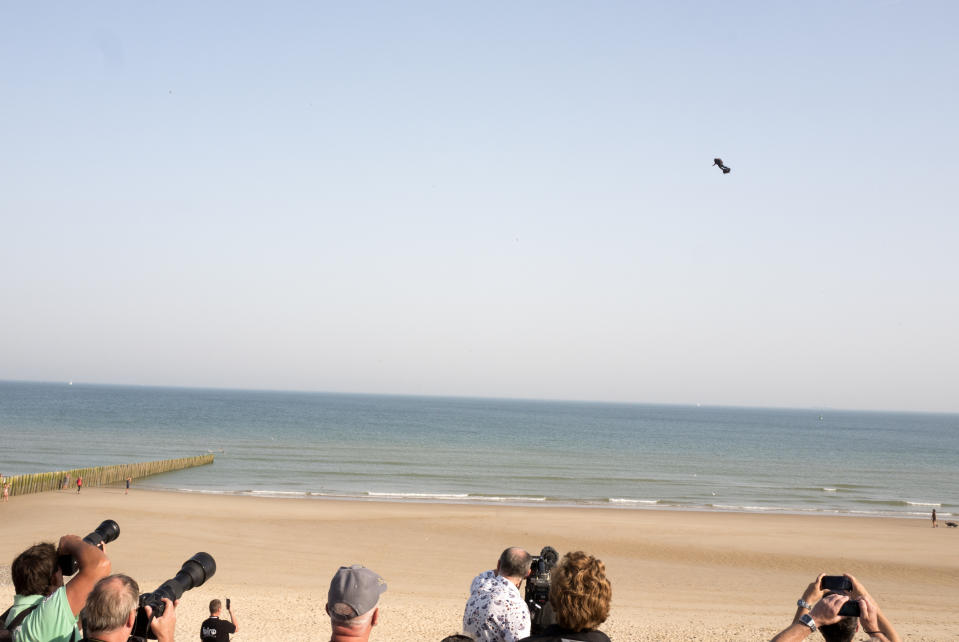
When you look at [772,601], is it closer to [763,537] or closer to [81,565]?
[763,537]

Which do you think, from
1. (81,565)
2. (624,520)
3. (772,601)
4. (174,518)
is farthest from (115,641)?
(624,520)

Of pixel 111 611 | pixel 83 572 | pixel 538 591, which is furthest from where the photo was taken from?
pixel 538 591

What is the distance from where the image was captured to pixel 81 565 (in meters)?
3.95

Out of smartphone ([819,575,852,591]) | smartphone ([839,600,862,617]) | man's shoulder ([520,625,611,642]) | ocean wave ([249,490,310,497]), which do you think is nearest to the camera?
smartphone ([839,600,862,617])

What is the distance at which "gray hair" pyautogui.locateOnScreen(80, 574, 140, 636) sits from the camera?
344 cm

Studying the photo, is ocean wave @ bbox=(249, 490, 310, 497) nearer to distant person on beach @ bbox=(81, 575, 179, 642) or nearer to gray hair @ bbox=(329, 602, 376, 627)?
distant person on beach @ bbox=(81, 575, 179, 642)

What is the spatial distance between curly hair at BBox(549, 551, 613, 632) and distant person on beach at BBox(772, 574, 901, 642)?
0.79 metres

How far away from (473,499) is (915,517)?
22070 mm

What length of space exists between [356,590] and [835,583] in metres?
2.29

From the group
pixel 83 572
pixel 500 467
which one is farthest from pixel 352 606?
pixel 500 467

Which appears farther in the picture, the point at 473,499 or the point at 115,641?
the point at 473,499

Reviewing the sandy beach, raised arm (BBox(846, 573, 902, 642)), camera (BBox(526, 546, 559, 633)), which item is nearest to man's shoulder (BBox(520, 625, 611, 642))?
raised arm (BBox(846, 573, 902, 642))

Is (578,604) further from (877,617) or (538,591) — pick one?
(538,591)

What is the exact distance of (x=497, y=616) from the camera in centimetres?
495
